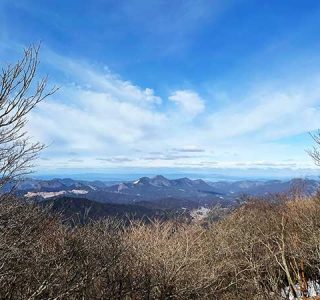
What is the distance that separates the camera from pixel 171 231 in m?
25.0

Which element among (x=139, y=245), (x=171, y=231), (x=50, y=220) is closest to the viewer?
(x=139, y=245)

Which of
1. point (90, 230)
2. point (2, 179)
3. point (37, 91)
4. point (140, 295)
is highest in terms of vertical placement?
point (37, 91)

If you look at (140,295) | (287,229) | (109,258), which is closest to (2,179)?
(109,258)

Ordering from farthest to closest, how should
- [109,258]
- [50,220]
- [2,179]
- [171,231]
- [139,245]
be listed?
[50,220], [171,231], [139,245], [109,258], [2,179]

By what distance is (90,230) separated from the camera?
21125 mm

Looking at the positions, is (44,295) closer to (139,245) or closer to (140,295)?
(140,295)

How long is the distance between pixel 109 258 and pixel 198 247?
8.66 metres

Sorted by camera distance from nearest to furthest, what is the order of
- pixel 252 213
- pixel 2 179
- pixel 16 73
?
pixel 16 73, pixel 2 179, pixel 252 213

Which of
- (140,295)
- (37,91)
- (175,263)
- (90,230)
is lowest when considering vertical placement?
(140,295)

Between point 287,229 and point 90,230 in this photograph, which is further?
point 287,229

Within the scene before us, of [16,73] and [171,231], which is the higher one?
[16,73]

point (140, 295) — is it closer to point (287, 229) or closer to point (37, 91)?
point (37, 91)

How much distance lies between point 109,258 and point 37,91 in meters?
12.0

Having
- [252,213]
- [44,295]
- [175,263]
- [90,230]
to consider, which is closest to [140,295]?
[175,263]
